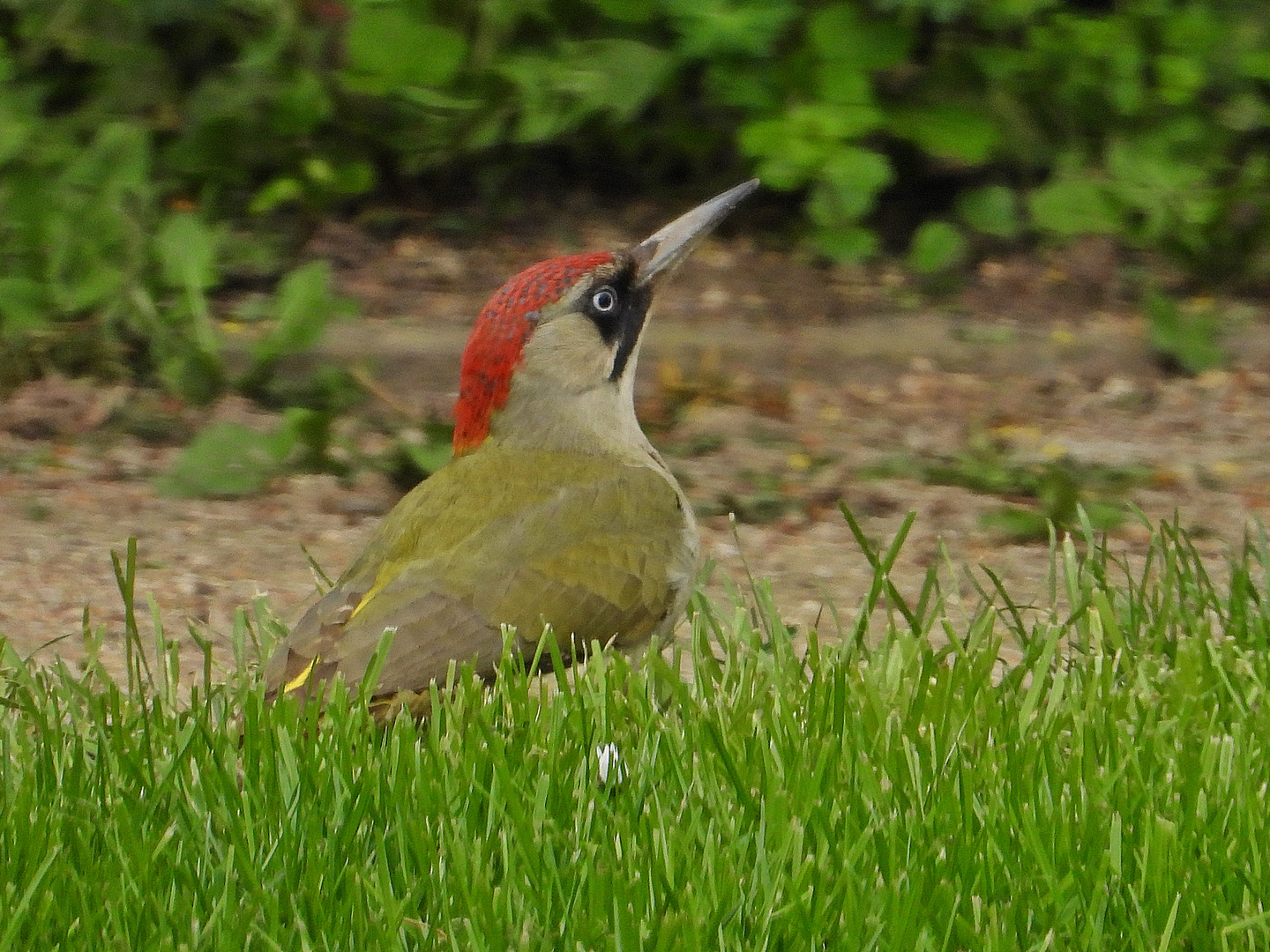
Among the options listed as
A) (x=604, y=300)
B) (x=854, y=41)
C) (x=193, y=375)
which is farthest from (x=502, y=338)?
(x=854, y=41)

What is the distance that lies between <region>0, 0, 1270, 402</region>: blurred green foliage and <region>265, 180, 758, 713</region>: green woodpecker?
7.73 ft

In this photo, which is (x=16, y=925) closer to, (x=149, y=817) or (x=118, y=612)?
(x=149, y=817)

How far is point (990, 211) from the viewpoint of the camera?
6.77 meters

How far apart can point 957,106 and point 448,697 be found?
4.00 m

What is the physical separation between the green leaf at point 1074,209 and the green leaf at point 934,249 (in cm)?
29

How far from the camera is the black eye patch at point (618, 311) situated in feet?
12.5

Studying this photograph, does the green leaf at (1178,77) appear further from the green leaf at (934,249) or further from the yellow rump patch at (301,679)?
the yellow rump patch at (301,679)

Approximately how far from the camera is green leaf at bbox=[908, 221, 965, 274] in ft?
21.9

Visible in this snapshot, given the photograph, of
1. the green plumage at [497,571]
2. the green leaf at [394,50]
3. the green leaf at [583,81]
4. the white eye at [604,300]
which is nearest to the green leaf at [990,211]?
the green leaf at [583,81]

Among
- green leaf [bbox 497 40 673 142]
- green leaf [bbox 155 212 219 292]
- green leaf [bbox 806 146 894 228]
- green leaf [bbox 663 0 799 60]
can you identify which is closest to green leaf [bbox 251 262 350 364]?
green leaf [bbox 155 212 219 292]

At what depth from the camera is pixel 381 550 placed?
3.53 metres

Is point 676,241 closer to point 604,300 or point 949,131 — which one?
point 604,300

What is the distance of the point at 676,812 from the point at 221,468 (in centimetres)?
251

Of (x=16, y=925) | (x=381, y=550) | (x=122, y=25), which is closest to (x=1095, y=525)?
(x=381, y=550)
